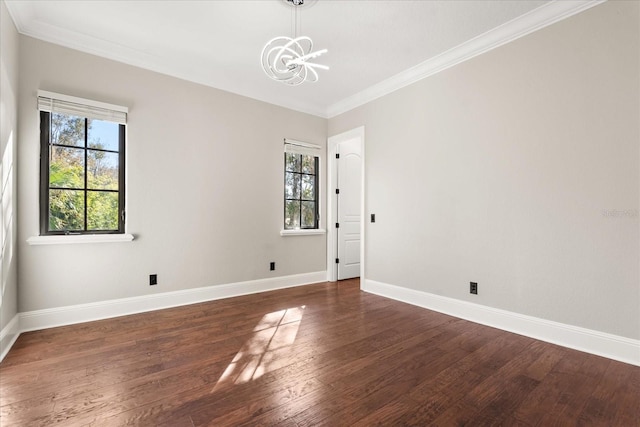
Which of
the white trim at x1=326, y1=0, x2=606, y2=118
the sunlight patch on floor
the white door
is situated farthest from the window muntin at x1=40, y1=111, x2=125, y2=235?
the white trim at x1=326, y1=0, x2=606, y2=118

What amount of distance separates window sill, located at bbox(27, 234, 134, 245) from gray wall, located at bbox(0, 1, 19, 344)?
160mm

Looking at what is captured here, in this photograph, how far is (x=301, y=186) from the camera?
4.68 metres

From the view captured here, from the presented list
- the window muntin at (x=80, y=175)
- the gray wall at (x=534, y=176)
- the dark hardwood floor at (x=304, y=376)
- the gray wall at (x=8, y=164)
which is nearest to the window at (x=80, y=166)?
the window muntin at (x=80, y=175)

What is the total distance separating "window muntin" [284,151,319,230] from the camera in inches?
179

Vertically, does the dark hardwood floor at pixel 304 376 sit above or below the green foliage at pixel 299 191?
below

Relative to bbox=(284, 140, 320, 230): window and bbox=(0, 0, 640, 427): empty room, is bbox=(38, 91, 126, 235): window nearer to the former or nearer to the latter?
bbox=(0, 0, 640, 427): empty room

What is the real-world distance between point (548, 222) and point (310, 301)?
102 inches

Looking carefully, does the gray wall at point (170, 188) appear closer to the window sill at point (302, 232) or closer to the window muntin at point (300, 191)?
the window sill at point (302, 232)

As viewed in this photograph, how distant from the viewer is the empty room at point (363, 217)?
1877mm

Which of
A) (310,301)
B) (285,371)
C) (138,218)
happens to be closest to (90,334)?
(138,218)

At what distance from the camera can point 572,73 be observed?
2.43 meters

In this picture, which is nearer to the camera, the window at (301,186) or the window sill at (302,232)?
the window sill at (302,232)

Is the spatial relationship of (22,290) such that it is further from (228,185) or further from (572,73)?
(572,73)

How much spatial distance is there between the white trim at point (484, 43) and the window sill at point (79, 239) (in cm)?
348
